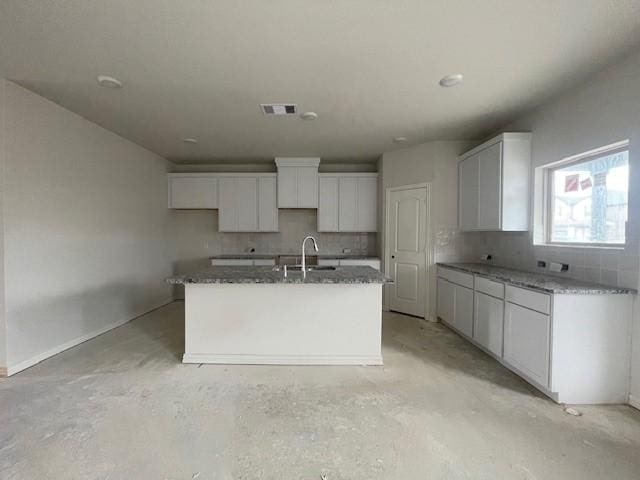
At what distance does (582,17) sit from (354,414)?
2888mm

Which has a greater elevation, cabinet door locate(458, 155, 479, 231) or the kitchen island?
cabinet door locate(458, 155, 479, 231)

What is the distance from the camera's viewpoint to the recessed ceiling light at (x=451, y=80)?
7.57 feet

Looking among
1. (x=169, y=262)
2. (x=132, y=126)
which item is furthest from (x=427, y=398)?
(x=169, y=262)

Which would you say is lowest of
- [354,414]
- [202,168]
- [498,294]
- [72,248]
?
[354,414]

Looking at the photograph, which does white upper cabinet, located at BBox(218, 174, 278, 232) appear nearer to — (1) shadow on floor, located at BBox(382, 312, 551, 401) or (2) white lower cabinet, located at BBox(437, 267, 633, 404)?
(1) shadow on floor, located at BBox(382, 312, 551, 401)

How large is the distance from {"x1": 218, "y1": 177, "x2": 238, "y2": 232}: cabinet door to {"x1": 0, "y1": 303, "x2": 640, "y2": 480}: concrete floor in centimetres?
264

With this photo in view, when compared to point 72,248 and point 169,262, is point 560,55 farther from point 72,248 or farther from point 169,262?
point 169,262

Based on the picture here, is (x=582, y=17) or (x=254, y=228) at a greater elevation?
(x=582, y=17)

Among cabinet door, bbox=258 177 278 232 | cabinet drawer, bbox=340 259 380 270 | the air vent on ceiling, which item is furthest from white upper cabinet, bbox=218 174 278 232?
the air vent on ceiling

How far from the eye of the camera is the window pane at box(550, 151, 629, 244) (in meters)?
2.23

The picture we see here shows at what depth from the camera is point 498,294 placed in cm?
264

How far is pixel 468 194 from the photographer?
370 cm

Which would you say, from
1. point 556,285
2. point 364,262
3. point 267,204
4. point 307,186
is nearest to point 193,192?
point 267,204

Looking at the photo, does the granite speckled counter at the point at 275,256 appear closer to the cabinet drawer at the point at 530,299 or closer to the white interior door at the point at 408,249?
the white interior door at the point at 408,249
